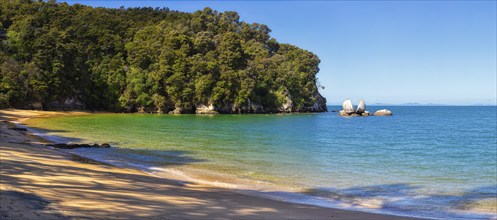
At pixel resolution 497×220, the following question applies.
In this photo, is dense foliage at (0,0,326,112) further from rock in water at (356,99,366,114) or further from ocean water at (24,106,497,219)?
ocean water at (24,106,497,219)

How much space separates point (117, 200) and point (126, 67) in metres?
72.3

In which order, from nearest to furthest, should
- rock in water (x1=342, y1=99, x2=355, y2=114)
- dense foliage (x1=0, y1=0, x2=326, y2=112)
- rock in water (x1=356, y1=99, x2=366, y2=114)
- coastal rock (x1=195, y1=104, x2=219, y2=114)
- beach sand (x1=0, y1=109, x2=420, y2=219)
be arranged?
1. beach sand (x1=0, y1=109, x2=420, y2=219)
2. dense foliage (x1=0, y1=0, x2=326, y2=112)
3. coastal rock (x1=195, y1=104, x2=219, y2=114)
4. rock in water (x1=356, y1=99, x2=366, y2=114)
5. rock in water (x1=342, y1=99, x2=355, y2=114)

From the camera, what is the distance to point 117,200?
276 inches

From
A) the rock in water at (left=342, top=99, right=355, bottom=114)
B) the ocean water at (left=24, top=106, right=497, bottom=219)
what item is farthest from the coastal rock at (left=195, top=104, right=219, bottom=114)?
the ocean water at (left=24, top=106, right=497, bottom=219)

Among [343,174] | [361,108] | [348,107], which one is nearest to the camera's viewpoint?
[343,174]

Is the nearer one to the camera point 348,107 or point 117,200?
point 117,200

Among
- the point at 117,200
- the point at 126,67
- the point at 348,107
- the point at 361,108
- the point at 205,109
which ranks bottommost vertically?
the point at 117,200

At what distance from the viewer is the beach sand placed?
5.74m

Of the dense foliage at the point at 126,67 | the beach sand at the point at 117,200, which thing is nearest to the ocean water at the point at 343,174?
the beach sand at the point at 117,200

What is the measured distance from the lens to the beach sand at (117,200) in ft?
18.8

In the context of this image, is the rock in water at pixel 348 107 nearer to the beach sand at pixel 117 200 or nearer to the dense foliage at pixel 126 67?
the dense foliage at pixel 126 67

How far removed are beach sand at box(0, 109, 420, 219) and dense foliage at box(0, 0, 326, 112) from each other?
174ft

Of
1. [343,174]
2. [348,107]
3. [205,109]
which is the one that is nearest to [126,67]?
[205,109]

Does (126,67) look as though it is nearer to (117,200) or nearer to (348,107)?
(348,107)
